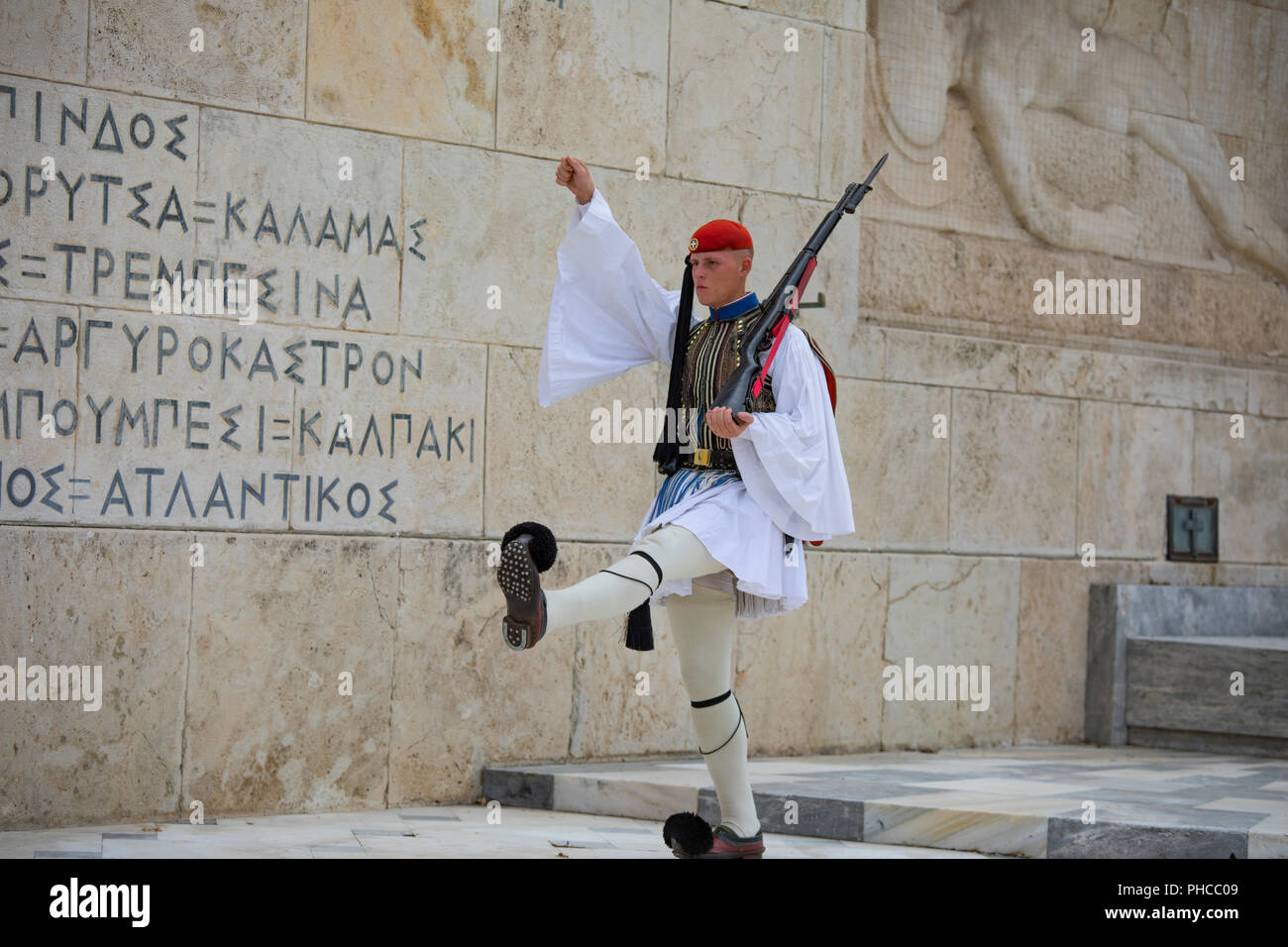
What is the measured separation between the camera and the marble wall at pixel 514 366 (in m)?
6.12

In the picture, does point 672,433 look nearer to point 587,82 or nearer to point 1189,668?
point 587,82

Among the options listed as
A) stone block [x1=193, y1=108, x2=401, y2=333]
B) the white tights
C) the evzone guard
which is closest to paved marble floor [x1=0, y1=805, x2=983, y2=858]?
the white tights

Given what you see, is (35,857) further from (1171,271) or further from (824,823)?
(1171,271)

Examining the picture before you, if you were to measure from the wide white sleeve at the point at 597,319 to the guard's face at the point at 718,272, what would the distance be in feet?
0.88

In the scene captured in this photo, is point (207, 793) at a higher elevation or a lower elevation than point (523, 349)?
lower

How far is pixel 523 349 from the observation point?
23.3ft

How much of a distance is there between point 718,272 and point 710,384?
361 millimetres

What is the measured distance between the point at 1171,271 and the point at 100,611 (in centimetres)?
626

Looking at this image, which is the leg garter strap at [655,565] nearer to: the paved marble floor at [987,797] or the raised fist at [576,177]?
the raised fist at [576,177]

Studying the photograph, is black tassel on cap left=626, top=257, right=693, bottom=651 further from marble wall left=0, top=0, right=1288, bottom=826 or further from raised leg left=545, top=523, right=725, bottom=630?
marble wall left=0, top=0, right=1288, bottom=826

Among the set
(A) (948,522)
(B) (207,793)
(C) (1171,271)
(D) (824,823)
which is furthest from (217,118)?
(C) (1171,271)

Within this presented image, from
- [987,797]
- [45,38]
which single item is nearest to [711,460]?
[987,797]

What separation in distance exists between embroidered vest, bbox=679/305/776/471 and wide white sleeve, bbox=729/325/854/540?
9 cm

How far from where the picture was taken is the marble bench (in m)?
8.08
